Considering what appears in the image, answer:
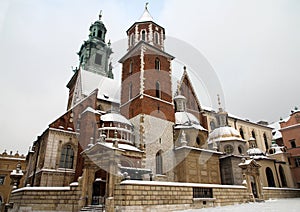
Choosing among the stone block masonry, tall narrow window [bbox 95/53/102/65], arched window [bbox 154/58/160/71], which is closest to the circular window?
the stone block masonry

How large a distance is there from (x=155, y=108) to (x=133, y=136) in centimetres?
403

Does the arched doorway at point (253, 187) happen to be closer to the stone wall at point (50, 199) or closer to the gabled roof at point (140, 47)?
the stone wall at point (50, 199)

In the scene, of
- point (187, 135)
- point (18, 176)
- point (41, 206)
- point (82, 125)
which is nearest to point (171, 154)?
point (187, 135)

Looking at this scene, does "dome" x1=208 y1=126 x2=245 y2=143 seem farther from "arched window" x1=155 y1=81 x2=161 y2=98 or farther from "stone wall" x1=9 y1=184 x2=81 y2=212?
"stone wall" x1=9 y1=184 x2=81 y2=212

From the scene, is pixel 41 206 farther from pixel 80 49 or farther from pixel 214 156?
pixel 80 49

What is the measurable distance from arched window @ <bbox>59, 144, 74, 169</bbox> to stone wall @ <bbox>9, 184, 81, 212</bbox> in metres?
8.45

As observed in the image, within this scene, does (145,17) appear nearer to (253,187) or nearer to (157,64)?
(157,64)

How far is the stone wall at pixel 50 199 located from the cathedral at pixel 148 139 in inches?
38.4

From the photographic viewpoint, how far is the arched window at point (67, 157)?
23.8 meters

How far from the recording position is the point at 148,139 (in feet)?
73.3

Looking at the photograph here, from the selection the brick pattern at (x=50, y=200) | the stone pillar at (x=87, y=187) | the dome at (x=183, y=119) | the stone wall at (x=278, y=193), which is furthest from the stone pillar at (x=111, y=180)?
the stone wall at (x=278, y=193)

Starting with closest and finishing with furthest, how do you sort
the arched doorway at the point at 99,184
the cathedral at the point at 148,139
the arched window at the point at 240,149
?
1. the arched doorway at the point at 99,184
2. the cathedral at the point at 148,139
3. the arched window at the point at 240,149

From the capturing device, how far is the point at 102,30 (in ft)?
155

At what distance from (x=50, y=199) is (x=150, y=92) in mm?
14360
